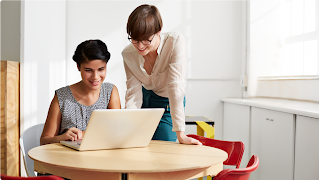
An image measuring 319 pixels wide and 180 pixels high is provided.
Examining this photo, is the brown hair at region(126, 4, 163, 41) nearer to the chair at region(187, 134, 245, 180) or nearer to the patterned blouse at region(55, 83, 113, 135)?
the patterned blouse at region(55, 83, 113, 135)

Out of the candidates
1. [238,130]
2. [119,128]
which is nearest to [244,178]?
[119,128]

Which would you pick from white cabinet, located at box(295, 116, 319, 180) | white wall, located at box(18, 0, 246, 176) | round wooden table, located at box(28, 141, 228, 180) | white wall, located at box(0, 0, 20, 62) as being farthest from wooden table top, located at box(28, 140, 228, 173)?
white wall, located at box(18, 0, 246, 176)

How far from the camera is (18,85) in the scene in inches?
88.4

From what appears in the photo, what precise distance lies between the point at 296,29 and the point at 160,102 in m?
1.85

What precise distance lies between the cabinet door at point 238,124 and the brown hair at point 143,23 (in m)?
1.71

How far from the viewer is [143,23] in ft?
4.41

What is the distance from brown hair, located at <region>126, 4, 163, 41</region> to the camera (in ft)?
4.39

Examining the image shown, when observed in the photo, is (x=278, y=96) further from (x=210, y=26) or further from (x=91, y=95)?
(x=91, y=95)

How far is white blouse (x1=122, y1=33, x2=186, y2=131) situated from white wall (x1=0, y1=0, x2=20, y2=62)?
118 cm

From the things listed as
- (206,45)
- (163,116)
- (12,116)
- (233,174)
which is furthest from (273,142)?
(12,116)

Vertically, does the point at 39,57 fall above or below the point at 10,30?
below

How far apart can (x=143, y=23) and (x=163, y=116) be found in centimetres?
57

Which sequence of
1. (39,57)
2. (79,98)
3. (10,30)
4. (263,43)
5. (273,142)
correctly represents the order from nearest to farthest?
1. (79,98)
2. (273,142)
3. (10,30)
4. (39,57)
5. (263,43)

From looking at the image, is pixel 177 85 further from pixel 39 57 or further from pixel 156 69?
pixel 39 57
